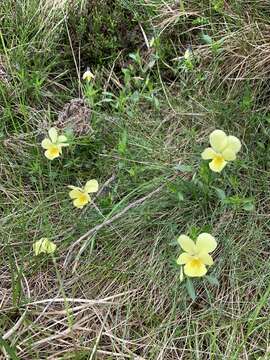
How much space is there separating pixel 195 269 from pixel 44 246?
16.5 inches

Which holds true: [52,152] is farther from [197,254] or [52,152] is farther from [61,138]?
[197,254]

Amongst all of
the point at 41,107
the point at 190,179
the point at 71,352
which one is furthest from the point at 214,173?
the point at 41,107

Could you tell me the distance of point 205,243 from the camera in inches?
55.5

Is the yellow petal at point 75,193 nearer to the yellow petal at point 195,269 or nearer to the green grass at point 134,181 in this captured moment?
the green grass at point 134,181

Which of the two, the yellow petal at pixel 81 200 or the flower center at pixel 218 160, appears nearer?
the flower center at pixel 218 160

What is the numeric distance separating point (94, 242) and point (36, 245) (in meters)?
0.15

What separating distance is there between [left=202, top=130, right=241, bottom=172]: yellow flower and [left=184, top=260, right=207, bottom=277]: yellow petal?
24 cm

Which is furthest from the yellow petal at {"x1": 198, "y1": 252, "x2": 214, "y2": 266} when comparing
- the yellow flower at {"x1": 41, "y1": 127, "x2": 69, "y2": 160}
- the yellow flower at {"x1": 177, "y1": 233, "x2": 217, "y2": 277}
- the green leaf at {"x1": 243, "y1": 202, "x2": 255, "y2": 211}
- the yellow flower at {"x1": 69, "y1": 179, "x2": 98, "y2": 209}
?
the yellow flower at {"x1": 41, "y1": 127, "x2": 69, "y2": 160}

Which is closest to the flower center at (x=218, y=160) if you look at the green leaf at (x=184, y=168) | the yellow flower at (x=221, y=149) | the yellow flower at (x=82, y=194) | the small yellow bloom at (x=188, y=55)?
the yellow flower at (x=221, y=149)

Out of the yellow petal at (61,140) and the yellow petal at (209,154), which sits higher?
the yellow petal at (209,154)

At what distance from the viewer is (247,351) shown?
4.69ft

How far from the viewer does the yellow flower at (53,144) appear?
180 cm

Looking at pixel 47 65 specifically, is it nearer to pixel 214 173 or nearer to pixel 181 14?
pixel 181 14

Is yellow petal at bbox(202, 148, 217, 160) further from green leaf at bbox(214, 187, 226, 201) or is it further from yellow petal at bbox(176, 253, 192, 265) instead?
yellow petal at bbox(176, 253, 192, 265)
